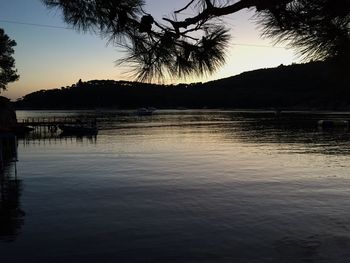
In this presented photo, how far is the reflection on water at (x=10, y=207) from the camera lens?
13.6m

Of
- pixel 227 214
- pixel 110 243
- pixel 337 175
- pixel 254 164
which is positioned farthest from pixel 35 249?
pixel 254 164

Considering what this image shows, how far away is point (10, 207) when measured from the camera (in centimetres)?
1697

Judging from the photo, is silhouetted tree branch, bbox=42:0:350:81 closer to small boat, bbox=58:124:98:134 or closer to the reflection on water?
the reflection on water

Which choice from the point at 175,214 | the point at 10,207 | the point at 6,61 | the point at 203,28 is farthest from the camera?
the point at 6,61

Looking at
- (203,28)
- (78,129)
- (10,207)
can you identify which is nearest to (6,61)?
(78,129)

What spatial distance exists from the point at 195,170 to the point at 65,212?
13.8 m

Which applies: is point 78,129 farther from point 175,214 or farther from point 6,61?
point 175,214

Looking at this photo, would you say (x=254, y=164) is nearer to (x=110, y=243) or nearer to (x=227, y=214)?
(x=227, y=214)

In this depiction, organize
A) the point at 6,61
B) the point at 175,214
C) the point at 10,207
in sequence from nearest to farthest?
1. the point at 175,214
2. the point at 10,207
3. the point at 6,61

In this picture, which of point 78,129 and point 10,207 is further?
point 78,129

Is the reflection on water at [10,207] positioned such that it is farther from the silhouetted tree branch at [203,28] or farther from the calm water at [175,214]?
the silhouetted tree branch at [203,28]

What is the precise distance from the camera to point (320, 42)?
204 inches

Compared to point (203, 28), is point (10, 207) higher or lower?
lower

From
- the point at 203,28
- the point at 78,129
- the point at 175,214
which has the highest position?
the point at 203,28
